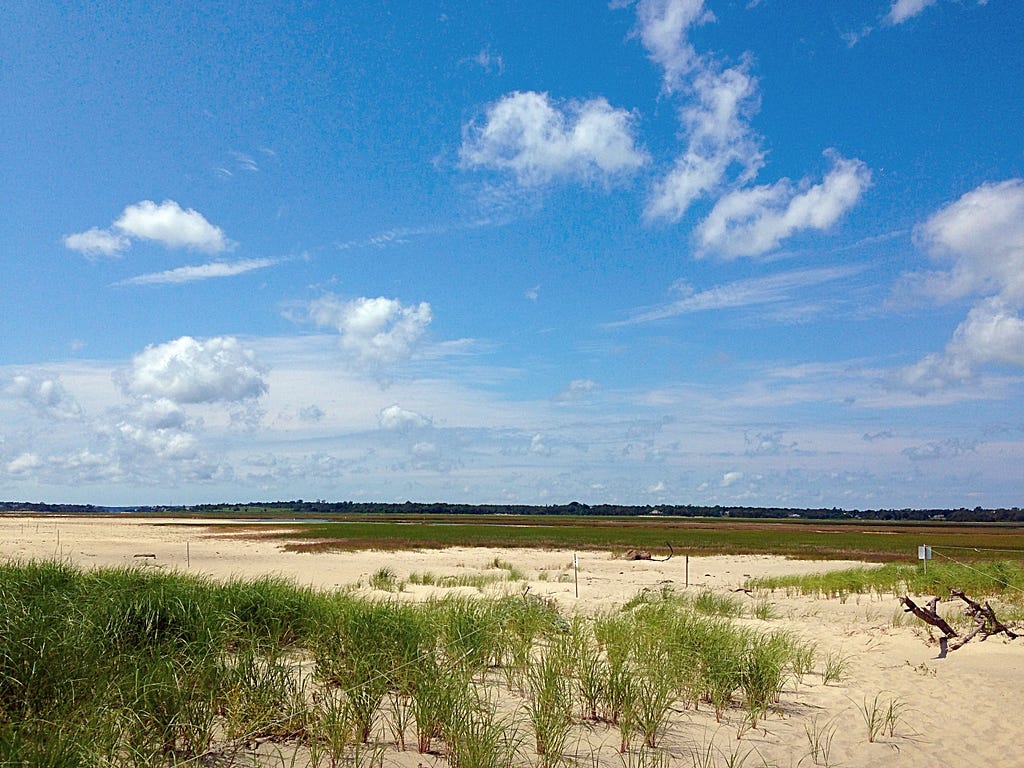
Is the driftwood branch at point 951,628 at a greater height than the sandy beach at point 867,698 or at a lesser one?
greater

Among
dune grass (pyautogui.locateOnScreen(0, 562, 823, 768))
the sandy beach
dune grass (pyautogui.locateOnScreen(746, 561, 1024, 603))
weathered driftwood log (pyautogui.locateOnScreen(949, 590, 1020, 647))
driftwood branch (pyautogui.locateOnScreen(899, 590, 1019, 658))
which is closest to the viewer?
dune grass (pyautogui.locateOnScreen(0, 562, 823, 768))

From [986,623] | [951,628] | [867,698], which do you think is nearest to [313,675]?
[867,698]

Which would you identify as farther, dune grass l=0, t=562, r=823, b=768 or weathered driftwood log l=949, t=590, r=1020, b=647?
weathered driftwood log l=949, t=590, r=1020, b=647

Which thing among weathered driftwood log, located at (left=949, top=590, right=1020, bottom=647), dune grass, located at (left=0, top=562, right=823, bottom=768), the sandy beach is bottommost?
the sandy beach

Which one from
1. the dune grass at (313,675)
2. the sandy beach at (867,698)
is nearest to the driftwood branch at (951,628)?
the sandy beach at (867,698)

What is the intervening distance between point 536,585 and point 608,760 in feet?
55.9

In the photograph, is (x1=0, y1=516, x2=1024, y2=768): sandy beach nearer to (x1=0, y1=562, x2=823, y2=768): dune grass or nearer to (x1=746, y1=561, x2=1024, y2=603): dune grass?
(x1=0, y1=562, x2=823, y2=768): dune grass

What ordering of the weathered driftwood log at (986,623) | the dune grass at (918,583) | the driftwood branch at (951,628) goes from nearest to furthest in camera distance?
the driftwood branch at (951,628) < the weathered driftwood log at (986,623) < the dune grass at (918,583)

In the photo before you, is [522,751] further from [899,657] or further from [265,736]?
[899,657]

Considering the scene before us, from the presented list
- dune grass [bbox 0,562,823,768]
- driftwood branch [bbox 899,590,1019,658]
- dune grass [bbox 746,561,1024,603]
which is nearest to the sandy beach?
driftwood branch [bbox 899,590,1019,658]

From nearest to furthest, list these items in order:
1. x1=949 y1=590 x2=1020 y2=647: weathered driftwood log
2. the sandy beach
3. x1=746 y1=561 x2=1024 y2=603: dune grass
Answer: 1. the sandy beach
2. x1=949 y1=590 x2=1020 y2=647: weathered driftwood log
3. x1=746 y1=561 x2=1024 y2=603: dune grass

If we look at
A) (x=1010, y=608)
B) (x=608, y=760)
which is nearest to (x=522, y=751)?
(x=608, y=760)

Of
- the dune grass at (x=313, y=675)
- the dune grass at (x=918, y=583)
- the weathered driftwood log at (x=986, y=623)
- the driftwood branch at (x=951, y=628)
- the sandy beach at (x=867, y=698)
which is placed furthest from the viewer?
the dune grass at (x=918, y=583)

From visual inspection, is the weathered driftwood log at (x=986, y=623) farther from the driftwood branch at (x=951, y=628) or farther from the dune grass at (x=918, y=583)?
the dune grass at (x=918, y=583)
